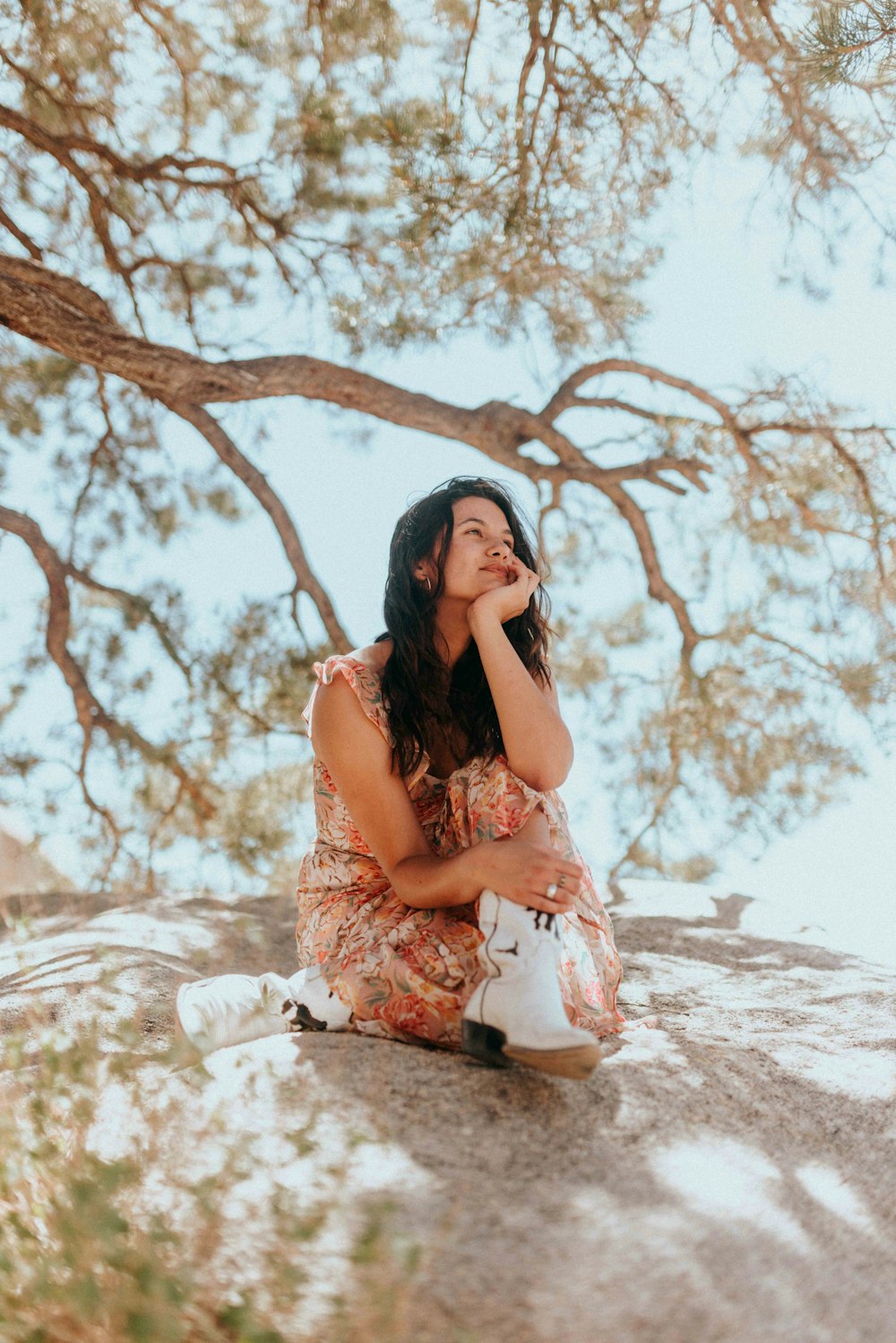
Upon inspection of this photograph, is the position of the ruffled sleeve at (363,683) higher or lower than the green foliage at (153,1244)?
higher

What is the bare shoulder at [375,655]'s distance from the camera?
1.91 m

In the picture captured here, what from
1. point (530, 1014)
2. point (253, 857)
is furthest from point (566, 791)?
point (530, 1014)

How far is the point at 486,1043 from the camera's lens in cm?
137

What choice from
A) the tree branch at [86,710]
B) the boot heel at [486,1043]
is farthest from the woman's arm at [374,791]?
the tree branch at [86,710]

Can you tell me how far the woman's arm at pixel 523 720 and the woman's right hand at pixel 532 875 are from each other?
262 millimetres

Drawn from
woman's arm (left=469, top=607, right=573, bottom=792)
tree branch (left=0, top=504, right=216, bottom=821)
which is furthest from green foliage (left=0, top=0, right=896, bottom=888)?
woman's arm (left=469, top=607, right=573, bottom=792)

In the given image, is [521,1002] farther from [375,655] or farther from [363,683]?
[375,655]

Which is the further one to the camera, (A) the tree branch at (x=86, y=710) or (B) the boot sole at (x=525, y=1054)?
→ (A) the tree branch at (x=86, y=710)

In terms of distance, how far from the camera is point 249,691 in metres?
4.01

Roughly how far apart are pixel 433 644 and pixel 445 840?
372mm

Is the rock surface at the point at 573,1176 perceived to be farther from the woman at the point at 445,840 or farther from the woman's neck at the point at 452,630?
the woman's neck at the point at 452,630

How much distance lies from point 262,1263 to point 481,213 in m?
3.05

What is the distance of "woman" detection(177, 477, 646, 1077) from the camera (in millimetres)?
1455

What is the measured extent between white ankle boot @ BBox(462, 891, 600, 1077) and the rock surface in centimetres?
7
